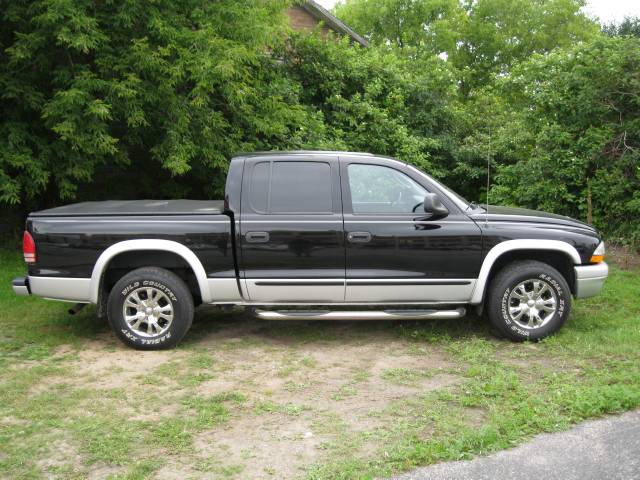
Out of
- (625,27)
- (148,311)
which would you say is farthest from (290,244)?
(625,27)

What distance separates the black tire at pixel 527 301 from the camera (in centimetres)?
600

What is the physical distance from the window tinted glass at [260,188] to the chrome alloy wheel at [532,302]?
2468 mm

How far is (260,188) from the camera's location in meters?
6.05

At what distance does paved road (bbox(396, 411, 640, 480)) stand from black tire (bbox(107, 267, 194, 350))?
2.93 m

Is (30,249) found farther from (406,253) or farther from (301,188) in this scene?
(406,253)

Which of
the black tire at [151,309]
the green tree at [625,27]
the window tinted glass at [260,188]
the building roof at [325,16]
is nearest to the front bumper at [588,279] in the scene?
the window tinted glass at [260,188]

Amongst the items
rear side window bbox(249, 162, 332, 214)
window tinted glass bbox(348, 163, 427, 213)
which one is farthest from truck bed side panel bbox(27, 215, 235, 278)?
window tinted glass bbox(348, 163, 427, 213)

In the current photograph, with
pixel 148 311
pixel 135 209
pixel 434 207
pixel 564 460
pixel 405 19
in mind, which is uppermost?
pixel 405 19

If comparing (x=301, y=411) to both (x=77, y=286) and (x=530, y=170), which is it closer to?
(x=77, y=286)

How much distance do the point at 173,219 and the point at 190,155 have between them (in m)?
3.75

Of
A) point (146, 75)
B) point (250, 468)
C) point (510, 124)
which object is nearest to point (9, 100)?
point (146, 75)

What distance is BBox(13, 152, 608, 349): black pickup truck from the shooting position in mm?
5867

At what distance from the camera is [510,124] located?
1421cm

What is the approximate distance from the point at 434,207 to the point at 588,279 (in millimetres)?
1691
